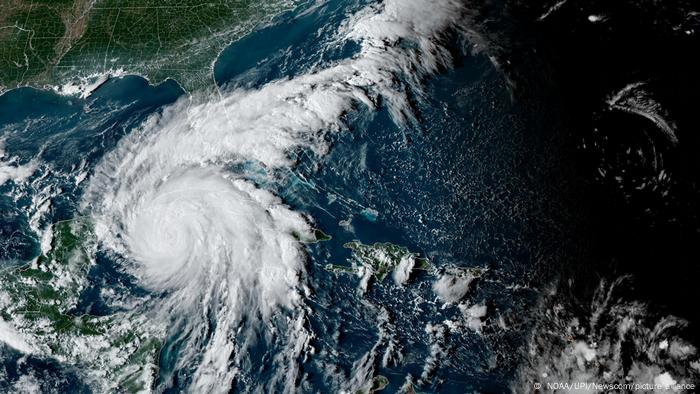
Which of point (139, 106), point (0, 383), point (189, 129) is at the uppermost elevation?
point (139, 106)

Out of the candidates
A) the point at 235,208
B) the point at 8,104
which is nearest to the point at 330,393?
the point at 235,208

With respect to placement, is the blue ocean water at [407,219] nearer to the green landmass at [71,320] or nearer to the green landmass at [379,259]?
the green landmass at [379,259]

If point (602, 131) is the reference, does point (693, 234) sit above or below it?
below

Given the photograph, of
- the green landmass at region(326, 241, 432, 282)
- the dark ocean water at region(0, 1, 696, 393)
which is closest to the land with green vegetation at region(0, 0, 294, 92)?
the dark ocean water at region(0, 1, 696, 393)

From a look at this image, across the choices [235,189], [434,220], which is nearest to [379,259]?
[434,220]

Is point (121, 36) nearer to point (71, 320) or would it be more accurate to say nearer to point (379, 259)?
point (71, 320)

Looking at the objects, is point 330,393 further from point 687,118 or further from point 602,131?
point 687,118

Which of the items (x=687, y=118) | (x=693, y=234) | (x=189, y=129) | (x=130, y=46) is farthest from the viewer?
(x=130, y=46)

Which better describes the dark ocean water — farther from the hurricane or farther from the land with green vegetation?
the land with green vegetation
